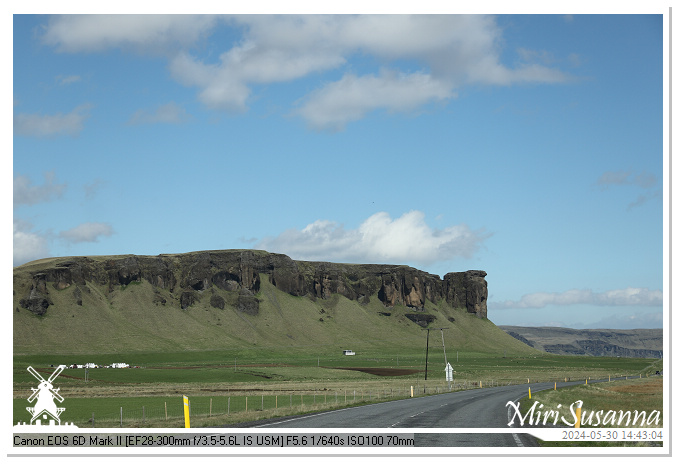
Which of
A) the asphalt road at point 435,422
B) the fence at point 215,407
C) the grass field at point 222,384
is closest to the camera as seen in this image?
the asphalt road at point 435,422

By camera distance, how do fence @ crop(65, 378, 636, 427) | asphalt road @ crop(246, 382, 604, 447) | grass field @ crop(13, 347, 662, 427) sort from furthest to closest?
grass field @ crop(13, 347, 662, 427) → fence @ crop(65, 378, 636, 427) → asphalt road @ crop(246, 382, 604, 447)

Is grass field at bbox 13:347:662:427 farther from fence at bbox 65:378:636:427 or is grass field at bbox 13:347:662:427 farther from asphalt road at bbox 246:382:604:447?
asphalt road at bbox 246:382:604:447
